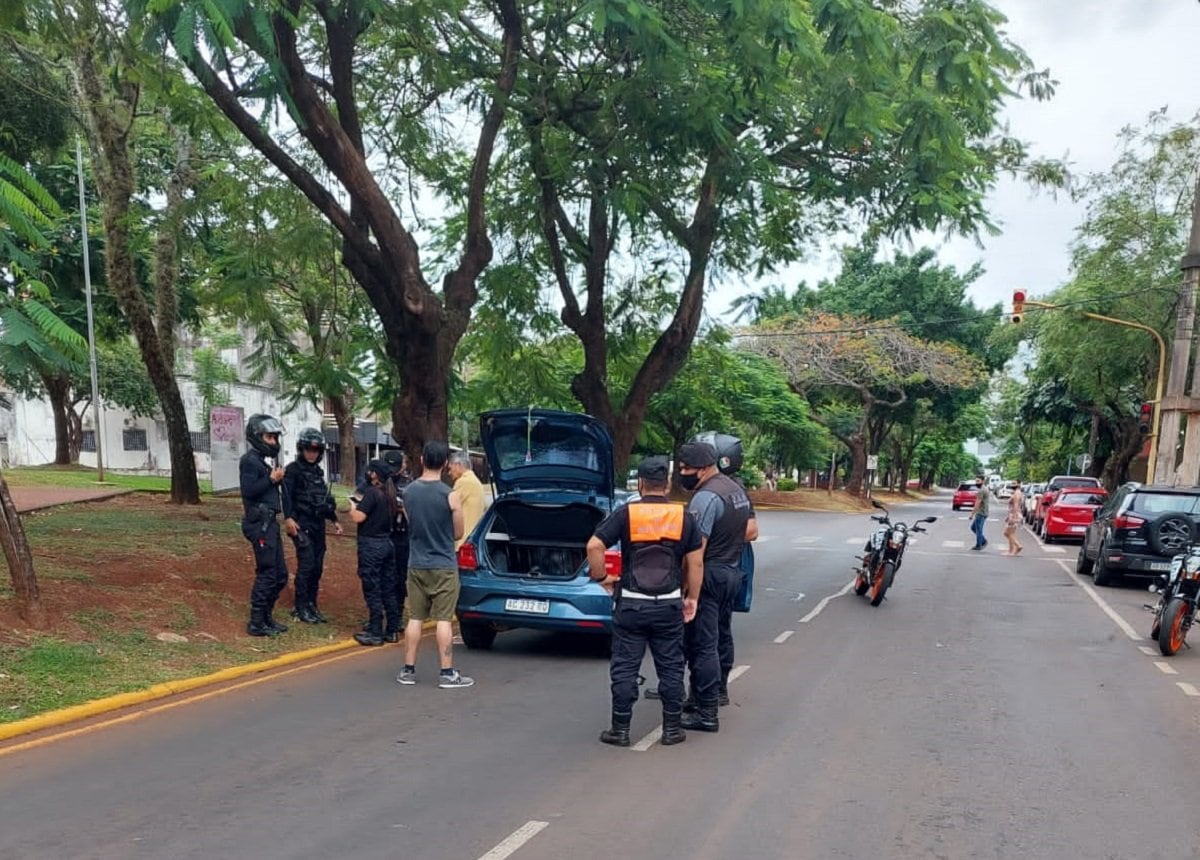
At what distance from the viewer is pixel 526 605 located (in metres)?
8.95

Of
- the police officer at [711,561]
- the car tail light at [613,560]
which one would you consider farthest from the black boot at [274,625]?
the police officer at [711,561]

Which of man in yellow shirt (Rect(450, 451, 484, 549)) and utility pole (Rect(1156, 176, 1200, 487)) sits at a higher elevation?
utility pole (Rect(1156, 176, 1200, 487))

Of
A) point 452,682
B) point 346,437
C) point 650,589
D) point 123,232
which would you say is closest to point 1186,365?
point 452,682

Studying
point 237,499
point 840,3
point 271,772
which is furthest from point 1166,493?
point 237,499

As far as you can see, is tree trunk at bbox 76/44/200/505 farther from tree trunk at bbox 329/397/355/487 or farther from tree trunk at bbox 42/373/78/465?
tree trunk at bbox 42/373/78/465

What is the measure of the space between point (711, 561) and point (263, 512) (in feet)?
14.2

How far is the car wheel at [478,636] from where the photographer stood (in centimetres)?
952

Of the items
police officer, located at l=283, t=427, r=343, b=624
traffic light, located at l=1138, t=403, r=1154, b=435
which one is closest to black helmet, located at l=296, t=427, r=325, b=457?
police officer, located at l=283, t=427, r=343, b=624

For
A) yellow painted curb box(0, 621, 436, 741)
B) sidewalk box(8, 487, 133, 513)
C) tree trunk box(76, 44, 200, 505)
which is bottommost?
yellow painted curb box(0, 621, 436, 741)

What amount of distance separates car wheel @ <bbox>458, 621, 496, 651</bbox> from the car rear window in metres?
11.4

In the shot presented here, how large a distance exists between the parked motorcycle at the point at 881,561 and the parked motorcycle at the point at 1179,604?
375 centimetres

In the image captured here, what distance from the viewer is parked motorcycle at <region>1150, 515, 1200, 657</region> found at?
9906 millimetres

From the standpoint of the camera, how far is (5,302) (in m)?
7.12

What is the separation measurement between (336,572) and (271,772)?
7.53 m
